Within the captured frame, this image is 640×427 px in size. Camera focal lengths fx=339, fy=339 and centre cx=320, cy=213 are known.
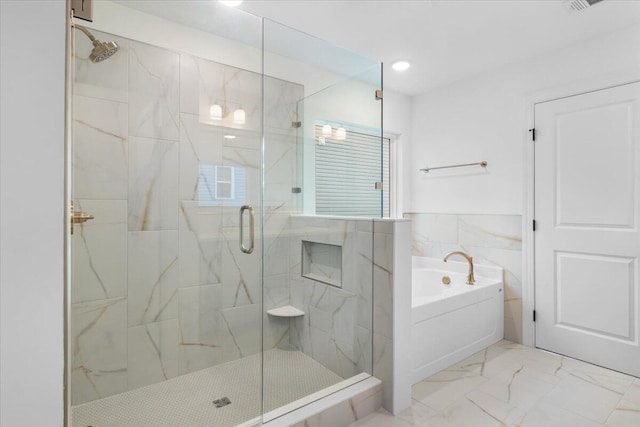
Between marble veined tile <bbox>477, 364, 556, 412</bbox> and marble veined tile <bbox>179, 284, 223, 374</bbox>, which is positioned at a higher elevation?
marble veined tile <bbox>179, 284, 223, 374</bbox>

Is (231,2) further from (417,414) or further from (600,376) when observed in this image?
(600,376)

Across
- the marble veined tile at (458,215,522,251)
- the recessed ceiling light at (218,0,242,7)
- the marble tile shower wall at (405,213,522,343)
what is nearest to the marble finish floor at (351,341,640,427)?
the marble tile shower wall at (405,213,522,343)

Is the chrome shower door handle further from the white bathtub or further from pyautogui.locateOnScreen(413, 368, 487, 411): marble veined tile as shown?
pyautogui.locateOnScreen(413, 368, 487, 411): marble veined tile

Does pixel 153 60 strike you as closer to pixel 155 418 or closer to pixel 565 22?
pixel 155 418

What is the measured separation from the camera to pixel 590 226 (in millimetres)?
2432

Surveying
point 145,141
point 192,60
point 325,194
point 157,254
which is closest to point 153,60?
point 192,60

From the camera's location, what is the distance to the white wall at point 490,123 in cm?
241

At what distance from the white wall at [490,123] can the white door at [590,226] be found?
17cm

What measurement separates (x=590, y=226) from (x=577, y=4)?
1.46m

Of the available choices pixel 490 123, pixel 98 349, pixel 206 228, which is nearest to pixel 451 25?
pixel 490 123

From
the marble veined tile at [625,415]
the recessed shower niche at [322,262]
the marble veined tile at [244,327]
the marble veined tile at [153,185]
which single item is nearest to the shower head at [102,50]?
the marble veined tile at [153,185]

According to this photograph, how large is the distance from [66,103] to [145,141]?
4.20ft

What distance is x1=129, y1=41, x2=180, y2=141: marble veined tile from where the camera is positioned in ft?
6.10

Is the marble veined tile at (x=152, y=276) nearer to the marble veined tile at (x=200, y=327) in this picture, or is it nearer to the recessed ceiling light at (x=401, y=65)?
the marble veined tile at (x=200, y=327)
